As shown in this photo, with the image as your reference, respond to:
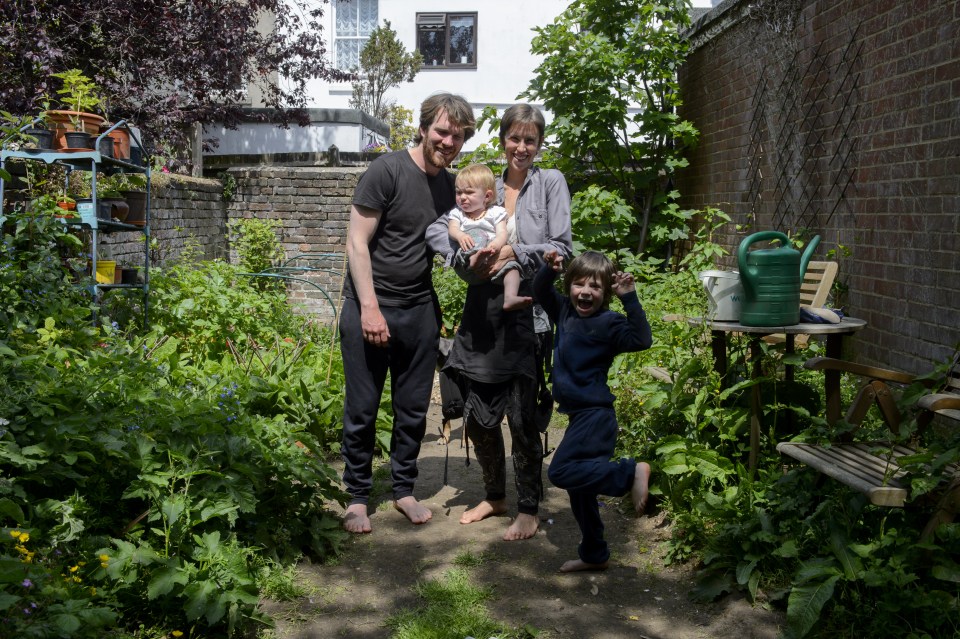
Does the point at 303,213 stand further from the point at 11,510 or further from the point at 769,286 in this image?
the point at 11,510

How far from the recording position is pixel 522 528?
405 centimetres

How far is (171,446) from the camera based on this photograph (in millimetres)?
3150

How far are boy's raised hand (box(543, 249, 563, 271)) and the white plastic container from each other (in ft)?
2.40

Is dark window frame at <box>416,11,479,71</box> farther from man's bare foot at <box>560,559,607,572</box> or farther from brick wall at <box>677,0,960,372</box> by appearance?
man's bare foot at <box>560,559,607,572</box>

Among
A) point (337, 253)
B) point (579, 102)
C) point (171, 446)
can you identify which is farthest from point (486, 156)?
point (171, 446)

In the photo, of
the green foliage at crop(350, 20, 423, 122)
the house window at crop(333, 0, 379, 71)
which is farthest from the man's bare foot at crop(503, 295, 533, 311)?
the house window at crop(333, 0, 379, 71)

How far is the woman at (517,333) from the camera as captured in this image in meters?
3.93

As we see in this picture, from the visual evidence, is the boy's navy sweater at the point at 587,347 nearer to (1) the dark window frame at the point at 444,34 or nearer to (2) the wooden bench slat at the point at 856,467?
(2) the wooden bench slat at the point at 856,467

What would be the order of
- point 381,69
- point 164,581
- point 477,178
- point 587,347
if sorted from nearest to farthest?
point 164,581, point 587,347, point 477,178, point 381,69

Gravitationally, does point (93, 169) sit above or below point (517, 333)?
above

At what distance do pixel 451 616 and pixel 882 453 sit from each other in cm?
164

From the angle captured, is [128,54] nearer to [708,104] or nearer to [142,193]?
[142,193]

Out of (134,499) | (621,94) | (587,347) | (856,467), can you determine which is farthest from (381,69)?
(856,467)

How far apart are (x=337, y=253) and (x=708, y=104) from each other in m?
4.27
